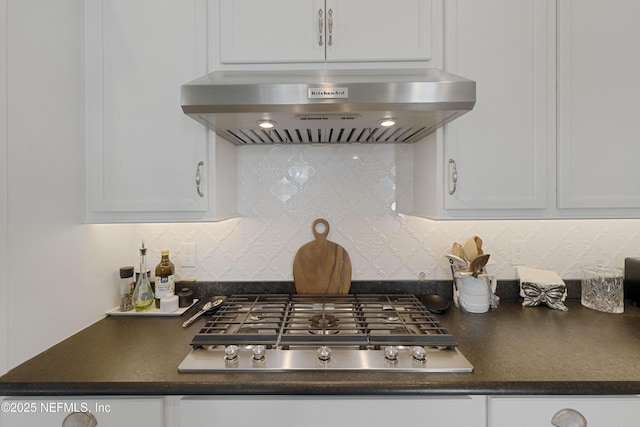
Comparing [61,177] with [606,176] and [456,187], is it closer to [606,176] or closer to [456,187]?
[456,187]

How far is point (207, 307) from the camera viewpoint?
1325mm

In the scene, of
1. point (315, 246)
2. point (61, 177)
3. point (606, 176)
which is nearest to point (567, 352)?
point (606, 176)

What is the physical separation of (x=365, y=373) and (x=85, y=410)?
2.49 feet

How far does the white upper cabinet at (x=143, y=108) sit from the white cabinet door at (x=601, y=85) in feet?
4.45

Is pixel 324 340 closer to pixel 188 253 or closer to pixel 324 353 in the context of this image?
pixel 324 353

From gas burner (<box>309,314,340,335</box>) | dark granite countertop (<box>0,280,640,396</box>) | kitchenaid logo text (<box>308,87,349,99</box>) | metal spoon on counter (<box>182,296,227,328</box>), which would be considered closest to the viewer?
dark granite countertop (<box>0,280,640,396</box>)

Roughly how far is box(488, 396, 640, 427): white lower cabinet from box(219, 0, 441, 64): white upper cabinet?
1136 mm

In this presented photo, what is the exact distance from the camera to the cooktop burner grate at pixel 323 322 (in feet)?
3.32

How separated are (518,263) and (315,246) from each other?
966 mm

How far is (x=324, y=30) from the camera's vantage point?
116cm

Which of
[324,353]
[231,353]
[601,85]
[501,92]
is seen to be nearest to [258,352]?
[231,353]

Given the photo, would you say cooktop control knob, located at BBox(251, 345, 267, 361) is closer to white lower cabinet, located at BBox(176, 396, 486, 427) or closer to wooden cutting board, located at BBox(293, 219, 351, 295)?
white lower cabinet, located at BBox(176, 396, 486, 427)

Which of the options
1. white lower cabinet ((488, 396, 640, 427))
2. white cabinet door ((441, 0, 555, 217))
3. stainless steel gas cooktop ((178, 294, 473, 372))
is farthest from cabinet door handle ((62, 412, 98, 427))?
white cabinet door ((441, 0, 555, 217))

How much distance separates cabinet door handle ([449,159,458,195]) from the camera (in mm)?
1173
